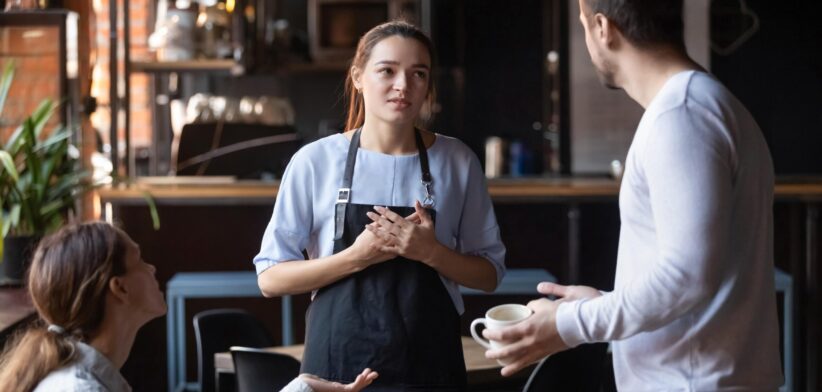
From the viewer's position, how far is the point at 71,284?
1.77 meters

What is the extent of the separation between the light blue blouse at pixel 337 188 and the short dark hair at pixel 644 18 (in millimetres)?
630

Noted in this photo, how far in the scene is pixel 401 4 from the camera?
7.11 meters

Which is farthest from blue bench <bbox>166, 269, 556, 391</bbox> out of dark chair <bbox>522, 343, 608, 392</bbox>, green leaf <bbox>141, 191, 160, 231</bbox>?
dark chair <bbox>522, 343, 608, 392</bbox>

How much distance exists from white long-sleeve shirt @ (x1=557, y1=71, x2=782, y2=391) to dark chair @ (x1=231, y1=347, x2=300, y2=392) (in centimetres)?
116

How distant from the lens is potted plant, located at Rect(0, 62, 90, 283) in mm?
3549

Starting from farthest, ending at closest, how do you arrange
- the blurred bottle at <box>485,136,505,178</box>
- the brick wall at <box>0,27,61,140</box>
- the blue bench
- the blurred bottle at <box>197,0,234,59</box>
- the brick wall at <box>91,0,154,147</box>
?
the blurred bottle at <box>485,136,505,178</box> < the brick wall at <box>91,0,154,147</box> < the blurred bottle at <box>197,0,234,59</box> < the blue bench < the brick wall at <box>0,27,61,140</box>

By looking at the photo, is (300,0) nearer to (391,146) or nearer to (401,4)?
(401,4)

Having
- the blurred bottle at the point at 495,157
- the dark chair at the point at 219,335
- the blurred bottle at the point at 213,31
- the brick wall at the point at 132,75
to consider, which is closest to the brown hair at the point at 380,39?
the dark chair at the point at 219,335

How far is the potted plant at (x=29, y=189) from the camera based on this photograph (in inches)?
140

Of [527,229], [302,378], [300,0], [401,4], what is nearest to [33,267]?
[302,378]

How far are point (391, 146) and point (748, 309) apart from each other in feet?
2.68

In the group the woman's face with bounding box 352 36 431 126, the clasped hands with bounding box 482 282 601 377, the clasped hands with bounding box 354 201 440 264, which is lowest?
the clasped hands with bounding box 482 282 601 377

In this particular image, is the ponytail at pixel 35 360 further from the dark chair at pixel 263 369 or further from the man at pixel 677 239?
the dark chair at pixel 263 369

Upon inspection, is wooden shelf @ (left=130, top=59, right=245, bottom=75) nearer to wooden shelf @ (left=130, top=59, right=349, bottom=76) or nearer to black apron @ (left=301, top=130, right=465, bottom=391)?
wooden shelf @ (left=130, top=59, right=349, bottom=76)
